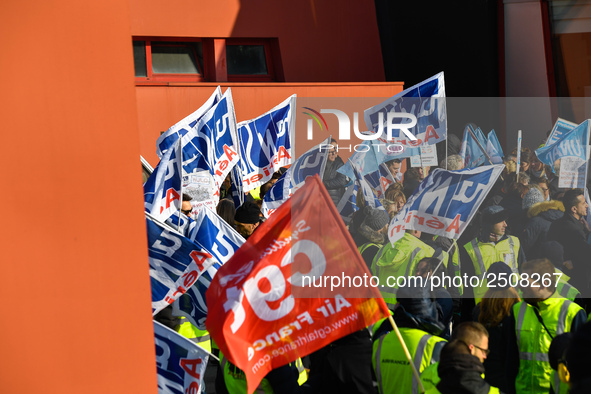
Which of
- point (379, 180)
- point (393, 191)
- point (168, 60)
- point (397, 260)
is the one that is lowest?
point (397, 260)

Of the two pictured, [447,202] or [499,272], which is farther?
[447,202]

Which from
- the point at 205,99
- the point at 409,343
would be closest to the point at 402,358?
the point at 409,343

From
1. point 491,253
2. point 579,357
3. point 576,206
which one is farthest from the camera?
point 576,206

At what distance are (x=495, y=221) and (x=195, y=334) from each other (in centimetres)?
301

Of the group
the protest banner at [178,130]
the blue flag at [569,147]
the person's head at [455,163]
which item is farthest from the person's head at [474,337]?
the person's head at [455,163]

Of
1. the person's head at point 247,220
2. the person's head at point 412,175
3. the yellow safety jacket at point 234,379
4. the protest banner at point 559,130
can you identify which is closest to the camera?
the yellow safety jacket at point 234,379

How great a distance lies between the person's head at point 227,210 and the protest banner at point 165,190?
1.07m

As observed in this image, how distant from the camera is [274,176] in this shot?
34.6 ft

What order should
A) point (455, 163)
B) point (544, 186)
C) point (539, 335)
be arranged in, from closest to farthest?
point (539, 335) → point (544, 186) → point (455, 163)

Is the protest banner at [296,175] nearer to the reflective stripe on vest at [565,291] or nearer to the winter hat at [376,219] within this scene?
the winter hat at [376,219]

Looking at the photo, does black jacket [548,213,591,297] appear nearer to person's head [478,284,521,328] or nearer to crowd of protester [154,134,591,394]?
crowd of protester [154,134,591,394]

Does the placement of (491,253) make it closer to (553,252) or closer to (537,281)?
(553,252)

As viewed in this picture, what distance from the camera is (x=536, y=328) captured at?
194 inches

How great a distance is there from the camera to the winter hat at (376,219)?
23.6 ft
